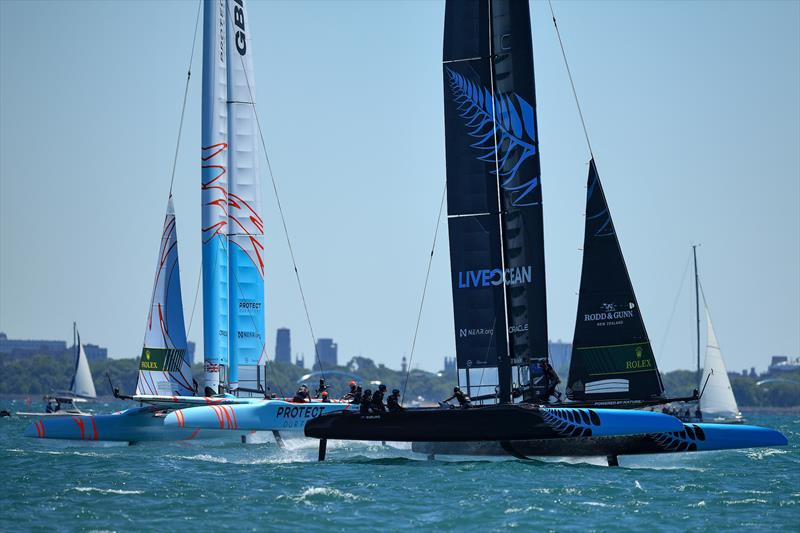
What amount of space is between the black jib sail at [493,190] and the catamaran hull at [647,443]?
1449 millimetres

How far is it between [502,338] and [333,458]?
5.22 metres

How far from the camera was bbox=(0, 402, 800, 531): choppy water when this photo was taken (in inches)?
725

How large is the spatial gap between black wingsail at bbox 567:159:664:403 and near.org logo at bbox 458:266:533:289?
1.15 m

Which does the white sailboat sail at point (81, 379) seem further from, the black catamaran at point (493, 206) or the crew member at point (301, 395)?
the black catamaran at point (493, 206)

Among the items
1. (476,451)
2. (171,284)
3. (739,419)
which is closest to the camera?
(476,451)

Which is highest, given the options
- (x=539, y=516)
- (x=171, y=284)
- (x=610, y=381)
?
(x=171, y=284)

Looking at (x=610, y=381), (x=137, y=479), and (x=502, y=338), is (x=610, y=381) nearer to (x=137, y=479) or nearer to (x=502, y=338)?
(x=502, y=338)

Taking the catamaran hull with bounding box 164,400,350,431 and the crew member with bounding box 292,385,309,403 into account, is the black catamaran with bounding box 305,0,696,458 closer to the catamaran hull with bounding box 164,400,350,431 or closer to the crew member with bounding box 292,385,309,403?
the catamaran hull with bounding box 164,400,350,431

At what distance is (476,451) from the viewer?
83.1ft

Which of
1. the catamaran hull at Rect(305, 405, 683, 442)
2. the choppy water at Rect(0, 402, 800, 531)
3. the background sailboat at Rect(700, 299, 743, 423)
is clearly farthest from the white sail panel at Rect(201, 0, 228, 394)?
the background sailboat at Rect(700, 299, 743, 423)

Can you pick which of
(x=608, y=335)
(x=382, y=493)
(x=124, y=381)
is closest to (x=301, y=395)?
(x=608, y=335)

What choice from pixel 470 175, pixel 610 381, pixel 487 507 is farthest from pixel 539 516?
pixel 470 175

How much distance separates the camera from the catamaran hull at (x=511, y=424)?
78.4 ft

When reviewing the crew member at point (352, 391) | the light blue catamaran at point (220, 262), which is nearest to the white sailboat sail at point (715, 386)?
the light blue catamaran at point (220, 262)
